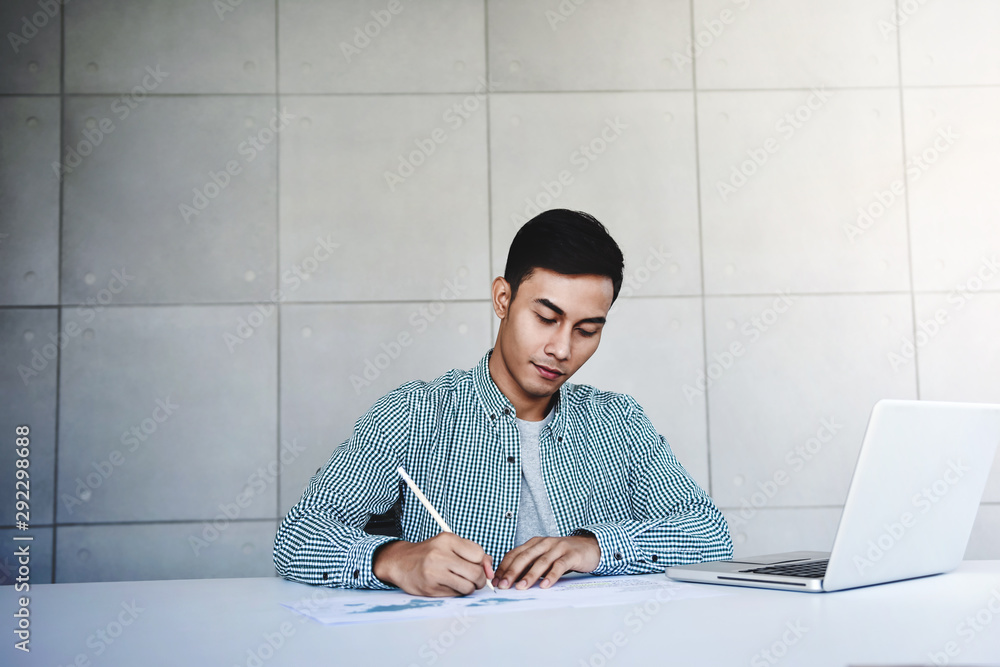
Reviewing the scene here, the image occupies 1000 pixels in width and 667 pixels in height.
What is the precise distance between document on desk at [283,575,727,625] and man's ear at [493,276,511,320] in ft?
2.46

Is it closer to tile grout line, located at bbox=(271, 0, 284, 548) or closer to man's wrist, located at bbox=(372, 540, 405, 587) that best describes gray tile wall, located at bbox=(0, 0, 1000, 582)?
tile grout line, located at bbox=(271, 0, 284, 548)

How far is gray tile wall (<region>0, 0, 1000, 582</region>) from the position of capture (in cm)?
288

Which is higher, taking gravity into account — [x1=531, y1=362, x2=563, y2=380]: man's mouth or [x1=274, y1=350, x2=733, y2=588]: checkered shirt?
[x1=531, y1=362, x2=563, y2=380]: man's mouth

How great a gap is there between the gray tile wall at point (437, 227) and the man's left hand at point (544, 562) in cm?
146

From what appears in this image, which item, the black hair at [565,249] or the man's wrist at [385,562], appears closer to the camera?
the man's wrist at [385,562]

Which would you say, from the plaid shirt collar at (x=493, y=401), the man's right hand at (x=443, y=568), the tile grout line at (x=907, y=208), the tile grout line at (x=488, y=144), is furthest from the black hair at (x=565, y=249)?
the tile grout line at (x=907, y=208)

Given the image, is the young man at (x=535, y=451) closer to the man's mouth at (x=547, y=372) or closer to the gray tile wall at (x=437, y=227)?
the man's mouth at (x=547, y=372)

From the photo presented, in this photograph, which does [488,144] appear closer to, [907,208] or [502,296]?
[502,296]

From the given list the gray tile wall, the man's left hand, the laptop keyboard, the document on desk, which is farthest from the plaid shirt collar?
the gray tile wall

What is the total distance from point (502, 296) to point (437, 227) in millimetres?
1053

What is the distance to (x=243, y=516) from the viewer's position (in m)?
2.87

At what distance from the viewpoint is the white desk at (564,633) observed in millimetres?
890

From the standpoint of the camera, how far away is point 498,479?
182 centimetres

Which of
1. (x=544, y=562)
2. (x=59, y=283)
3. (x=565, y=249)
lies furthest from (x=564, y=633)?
(x=59, y=283)
